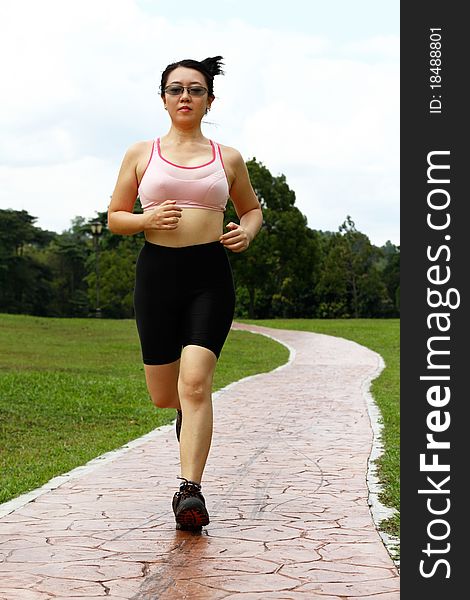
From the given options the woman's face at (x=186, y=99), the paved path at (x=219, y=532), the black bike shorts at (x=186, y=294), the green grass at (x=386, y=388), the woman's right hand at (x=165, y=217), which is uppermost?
the woman's face at (x=186, y=99)

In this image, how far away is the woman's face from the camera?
537 cm

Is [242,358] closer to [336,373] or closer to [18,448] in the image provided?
[336,373]

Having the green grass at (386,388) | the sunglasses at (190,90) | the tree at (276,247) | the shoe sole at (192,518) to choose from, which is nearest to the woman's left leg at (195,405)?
the shoe sole at (192,518)

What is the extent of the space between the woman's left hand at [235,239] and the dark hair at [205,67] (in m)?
0.76

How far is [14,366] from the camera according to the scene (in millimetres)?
18844

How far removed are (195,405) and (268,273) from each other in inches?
1911

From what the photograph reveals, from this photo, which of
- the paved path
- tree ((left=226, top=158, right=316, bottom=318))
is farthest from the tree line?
the paved path

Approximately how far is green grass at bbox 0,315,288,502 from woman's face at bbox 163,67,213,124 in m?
2.47

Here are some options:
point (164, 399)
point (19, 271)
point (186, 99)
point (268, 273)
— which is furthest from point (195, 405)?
point (19, 271)

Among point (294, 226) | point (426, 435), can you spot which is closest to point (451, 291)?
point (426, 435)

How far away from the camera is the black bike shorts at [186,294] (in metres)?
5.23

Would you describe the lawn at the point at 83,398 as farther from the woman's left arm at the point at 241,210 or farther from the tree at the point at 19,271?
the tree at the point at 19,271

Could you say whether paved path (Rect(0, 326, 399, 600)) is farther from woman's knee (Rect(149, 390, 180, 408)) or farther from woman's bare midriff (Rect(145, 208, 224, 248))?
woman's bare midriff (Rect(145, 208, 224, 248))

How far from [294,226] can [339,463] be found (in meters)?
46.6
